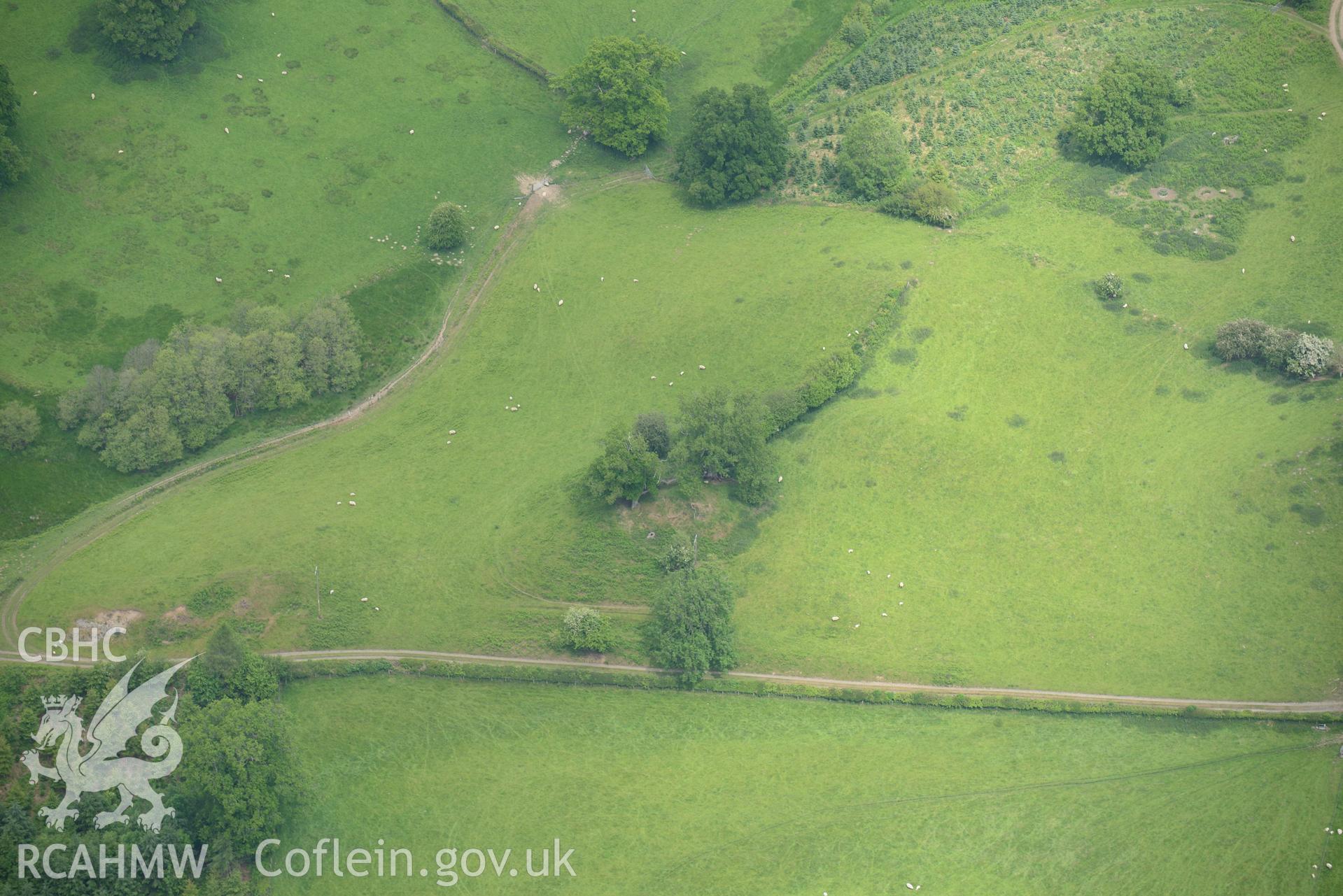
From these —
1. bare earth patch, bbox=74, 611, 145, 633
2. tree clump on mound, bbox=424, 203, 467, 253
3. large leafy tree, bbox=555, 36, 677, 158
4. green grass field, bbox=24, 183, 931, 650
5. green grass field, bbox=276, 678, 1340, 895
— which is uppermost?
large leafy tree, bbox=555, 36, 677, 158

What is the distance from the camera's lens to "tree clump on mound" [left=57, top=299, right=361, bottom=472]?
13312cm

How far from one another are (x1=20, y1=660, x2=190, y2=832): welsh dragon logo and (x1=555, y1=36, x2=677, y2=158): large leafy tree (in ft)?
265

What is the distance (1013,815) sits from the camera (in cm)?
11081

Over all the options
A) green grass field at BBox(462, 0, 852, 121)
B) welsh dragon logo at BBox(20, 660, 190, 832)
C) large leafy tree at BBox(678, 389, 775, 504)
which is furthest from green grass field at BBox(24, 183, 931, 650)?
green grass field at BBox(462, 0, 852, 121)

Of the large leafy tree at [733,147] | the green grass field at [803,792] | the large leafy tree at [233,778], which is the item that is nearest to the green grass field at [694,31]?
the large leafy tree at [733,147]

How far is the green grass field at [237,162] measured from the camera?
480 ft

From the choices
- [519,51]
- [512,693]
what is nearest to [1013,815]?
[512,693]

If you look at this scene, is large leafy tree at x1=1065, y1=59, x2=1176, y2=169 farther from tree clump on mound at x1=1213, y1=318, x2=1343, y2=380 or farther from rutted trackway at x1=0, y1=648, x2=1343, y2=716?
rutted trackway at x1=0, y1=648, x2=1343, y2=716

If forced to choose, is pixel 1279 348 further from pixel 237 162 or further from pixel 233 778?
pixel 237 162

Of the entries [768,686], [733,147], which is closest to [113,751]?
[768,686]

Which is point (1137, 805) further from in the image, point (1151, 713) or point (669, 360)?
point (669, 360)

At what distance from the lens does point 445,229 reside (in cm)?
15300

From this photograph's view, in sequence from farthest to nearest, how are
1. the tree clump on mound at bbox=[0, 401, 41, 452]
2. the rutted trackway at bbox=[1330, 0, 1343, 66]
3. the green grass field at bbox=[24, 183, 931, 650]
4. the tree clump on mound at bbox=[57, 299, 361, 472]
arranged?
the rutted trackway at bbox=[1330, 0, 1343, 66]
the tree clump on mound at bbox=[57, 299, 361, 472]
the tree clump on mound at bbox=[0, 401, 41, 452]
the green grass field at bbox=[24, 183, 931, 650]

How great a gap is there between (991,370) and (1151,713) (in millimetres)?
39424
